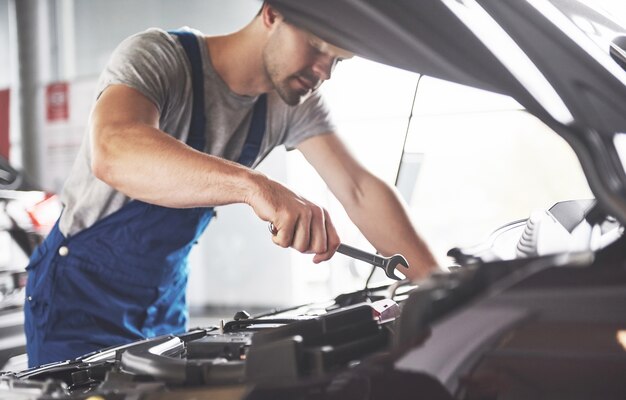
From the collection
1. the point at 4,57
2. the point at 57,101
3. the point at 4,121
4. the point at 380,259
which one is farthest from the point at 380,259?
the point at 4,57

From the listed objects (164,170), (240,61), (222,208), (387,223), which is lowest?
(222,208)

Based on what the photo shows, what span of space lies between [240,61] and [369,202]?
16.4 inches

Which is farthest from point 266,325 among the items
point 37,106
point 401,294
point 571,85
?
point 37,106

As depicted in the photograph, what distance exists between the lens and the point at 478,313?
68 cm

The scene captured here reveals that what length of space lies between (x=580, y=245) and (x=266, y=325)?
55 centimetres

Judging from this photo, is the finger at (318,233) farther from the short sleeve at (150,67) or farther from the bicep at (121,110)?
the short sleeve at (150,67)

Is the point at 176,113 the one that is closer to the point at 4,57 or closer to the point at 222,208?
the point at 222,208

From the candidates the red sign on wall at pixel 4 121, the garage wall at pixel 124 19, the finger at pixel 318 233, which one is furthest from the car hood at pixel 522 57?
the red sign on wall at pixel 4 121

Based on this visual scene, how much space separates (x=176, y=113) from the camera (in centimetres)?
141

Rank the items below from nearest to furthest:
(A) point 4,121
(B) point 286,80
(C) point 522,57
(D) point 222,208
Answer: (C) point 522,57
(B) point 286,80
(D) point 222,208
(A) point 4,121

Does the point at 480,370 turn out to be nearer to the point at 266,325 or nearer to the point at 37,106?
the point at 266,325

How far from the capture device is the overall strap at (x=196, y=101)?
143cm

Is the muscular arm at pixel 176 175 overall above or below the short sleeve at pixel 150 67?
below

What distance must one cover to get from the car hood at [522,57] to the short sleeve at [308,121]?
18.4 inches
